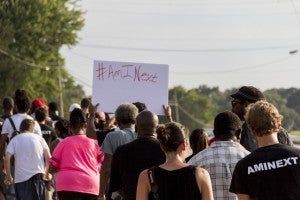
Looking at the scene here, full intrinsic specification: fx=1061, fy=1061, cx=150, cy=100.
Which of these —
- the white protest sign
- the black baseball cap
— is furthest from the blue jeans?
the black baseball cap

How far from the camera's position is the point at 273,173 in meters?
7.34

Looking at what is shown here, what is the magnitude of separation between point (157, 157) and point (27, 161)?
4.73 m

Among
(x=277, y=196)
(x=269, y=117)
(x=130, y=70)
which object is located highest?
(x=130, y=70)

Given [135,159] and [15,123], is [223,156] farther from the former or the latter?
[15,123]

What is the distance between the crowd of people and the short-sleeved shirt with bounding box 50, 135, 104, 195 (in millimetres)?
11

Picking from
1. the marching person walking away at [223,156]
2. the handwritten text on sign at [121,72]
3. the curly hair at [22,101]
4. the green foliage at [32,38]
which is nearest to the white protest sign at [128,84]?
the handwritten text on sign at [121,72]

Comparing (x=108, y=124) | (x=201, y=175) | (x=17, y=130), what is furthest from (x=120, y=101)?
(x=201, y=175)

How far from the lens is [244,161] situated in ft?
24.3

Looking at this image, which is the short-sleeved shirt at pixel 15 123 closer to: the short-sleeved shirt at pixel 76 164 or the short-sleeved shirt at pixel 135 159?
the short-sleeved shirt at pixel 76 164

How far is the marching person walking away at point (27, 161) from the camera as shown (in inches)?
548

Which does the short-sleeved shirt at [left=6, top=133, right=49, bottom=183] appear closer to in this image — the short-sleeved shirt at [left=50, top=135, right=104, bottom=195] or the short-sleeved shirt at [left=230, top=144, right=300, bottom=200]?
the short-sleeved shirt at [left=50, top=135, right=104, bottom=195]

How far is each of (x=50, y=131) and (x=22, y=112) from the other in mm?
1098

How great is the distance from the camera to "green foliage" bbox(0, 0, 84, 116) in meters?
68.0

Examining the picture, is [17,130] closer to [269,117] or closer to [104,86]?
[104,86]
